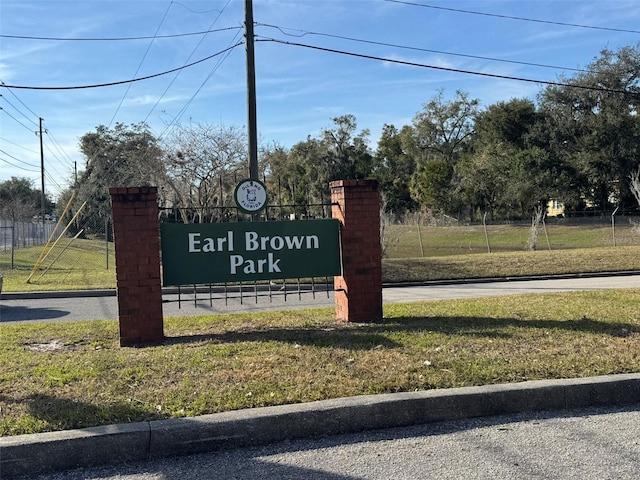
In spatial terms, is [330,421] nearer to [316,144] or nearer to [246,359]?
[246,359]

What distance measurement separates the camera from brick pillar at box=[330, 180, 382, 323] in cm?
738

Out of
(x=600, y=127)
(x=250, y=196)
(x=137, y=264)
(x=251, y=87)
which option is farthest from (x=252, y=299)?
(x=600, y=127)

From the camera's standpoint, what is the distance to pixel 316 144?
55.0m

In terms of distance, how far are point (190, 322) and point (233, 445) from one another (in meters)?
4.23

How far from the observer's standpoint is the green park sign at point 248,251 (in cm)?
694

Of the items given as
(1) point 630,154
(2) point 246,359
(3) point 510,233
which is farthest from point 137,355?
(1) point 630,154

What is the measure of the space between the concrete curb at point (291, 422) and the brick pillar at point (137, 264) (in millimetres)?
2661

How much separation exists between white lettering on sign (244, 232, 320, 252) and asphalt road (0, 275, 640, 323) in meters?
1.57

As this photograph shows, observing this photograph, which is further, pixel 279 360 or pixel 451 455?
pixel 279 360

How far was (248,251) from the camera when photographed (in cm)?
721

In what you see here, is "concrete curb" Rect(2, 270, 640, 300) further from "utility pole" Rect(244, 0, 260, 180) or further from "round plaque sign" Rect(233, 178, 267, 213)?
"round plaque sign" Rect(233, 178, 267, 213)

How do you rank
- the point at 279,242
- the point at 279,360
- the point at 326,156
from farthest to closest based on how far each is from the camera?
the point at 326,156 → the point at 279,242 → the point at 279,360

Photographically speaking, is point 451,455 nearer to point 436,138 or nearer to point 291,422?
point 291,422

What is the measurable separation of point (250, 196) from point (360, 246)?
2156 mm
